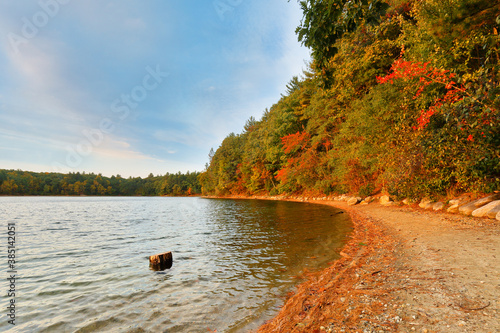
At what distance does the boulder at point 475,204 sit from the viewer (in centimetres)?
881

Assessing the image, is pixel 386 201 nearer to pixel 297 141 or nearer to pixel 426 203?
pixel 426 203

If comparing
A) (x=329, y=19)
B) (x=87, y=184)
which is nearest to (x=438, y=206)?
(x=329, y=19)

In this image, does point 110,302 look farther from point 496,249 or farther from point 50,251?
point 496,249

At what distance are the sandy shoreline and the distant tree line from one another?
11889 centimetres

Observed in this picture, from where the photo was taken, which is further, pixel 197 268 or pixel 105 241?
pixel 105 241

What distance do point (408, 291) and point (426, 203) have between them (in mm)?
11818

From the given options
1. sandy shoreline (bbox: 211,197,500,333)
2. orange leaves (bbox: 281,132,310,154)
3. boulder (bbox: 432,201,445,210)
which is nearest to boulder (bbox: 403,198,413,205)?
boulder (bbox: 432,201,445,210)

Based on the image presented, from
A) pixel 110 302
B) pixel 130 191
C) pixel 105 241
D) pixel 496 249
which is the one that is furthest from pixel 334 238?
pixel 130 191

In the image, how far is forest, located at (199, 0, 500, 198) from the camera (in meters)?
4.78

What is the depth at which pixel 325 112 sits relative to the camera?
2572 cm

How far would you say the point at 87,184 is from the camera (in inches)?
4277

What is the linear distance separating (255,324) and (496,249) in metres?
5.74

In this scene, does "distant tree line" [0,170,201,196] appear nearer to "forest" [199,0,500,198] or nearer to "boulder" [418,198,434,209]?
"forest" [199,0,500,198]

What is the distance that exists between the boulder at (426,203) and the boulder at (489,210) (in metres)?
3.79
